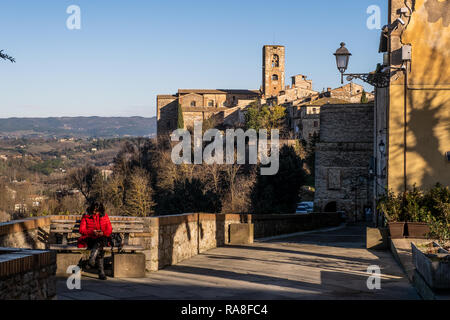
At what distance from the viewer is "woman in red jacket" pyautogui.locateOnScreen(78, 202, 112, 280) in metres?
9.50

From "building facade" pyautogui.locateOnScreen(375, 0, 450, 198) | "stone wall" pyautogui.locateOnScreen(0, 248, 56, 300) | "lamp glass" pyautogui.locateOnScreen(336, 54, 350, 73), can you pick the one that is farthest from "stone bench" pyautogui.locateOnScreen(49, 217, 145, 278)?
"building facade" pyautogui.locateOnScreen(375, 0, 450, 198)

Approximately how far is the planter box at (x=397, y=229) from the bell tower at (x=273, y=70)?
96.1m

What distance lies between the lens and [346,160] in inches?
1636

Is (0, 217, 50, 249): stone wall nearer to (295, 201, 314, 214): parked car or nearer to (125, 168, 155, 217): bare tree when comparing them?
(295, 201, 314, 214): parked car

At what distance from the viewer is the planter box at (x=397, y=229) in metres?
14.6

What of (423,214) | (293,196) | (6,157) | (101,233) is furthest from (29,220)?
(6,157)

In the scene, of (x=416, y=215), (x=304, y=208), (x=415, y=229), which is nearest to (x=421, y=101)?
(x=416, y=215)

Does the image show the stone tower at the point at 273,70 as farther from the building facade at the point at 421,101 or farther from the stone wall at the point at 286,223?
the building facade at the point at 421,101

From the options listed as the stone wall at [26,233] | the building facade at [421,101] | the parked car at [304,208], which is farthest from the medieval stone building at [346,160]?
the stone wall at [26,233]

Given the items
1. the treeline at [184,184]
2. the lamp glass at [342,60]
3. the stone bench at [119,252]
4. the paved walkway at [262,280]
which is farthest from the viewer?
the treeline at [184,184]

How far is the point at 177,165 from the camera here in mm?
70938

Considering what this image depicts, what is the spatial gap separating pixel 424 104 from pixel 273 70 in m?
94.9

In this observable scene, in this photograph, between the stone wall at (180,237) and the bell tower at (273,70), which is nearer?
the stone wall at (180,237)
